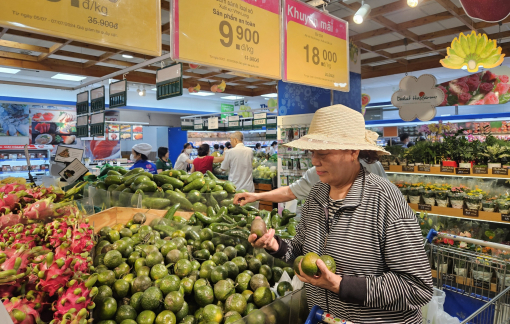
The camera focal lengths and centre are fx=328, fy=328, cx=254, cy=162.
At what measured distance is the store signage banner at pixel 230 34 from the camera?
7.34 ft

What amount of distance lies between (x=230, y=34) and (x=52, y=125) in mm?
11889

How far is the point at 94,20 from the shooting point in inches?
75.7

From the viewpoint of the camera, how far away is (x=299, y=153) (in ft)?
17.7

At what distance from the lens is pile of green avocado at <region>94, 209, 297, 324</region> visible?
1497mm

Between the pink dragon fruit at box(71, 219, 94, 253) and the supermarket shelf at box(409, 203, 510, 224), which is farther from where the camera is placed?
the supermarket shelf at box(409, 203, 510, 224)

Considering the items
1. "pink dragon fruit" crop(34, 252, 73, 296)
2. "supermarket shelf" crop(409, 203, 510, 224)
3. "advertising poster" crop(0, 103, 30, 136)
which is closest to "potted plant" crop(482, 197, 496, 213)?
"supermarket shelf" crop(409, 203, 510, 224)

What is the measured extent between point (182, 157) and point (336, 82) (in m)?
5.37

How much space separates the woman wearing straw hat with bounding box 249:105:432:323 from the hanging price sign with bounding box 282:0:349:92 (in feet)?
5.11

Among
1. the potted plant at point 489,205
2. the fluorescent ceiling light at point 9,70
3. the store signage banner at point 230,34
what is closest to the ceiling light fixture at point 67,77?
the fluorescent ceiling light at point 9,70

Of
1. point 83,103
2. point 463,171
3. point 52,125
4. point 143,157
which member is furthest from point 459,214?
point 52,125

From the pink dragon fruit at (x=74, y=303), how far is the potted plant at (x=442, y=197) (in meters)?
5.02

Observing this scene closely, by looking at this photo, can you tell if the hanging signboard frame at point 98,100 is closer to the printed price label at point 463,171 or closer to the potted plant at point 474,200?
the printed price label at point 463,171

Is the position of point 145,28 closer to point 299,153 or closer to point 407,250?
point 407,250

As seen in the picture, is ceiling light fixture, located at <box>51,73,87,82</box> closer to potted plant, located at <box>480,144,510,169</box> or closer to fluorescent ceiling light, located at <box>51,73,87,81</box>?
fluorescent ceiling light, located at <box>51,73,87,81</box>
